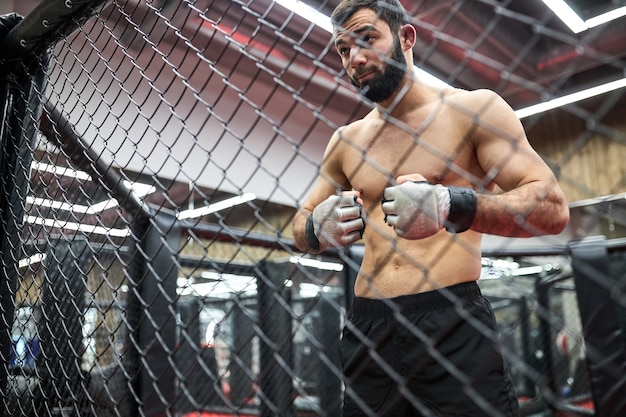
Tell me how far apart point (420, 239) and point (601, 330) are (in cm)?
181

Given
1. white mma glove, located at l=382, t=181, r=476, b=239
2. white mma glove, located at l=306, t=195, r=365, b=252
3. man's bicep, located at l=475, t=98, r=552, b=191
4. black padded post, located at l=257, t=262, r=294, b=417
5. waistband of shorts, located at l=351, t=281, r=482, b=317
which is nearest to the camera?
→ white mma glove, located at l=382, t=181, r=476, b=239

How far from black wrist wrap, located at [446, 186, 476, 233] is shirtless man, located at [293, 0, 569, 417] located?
4 centimetres

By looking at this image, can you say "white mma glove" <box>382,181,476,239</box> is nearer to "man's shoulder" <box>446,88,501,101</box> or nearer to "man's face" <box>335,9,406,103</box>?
"man's face" <box>335,9,406,103</box>

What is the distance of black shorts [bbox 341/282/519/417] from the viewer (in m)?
1.16

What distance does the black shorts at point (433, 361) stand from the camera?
1.16 m

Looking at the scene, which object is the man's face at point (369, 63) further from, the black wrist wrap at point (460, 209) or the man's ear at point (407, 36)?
the black wrist wrap at point (460, 209)

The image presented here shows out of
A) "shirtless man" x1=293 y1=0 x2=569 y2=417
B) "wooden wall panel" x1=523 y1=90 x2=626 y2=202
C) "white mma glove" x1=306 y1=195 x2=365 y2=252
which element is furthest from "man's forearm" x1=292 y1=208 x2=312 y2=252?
"wooden wall panel" x1=523 y1=90 x2=626 y2=202

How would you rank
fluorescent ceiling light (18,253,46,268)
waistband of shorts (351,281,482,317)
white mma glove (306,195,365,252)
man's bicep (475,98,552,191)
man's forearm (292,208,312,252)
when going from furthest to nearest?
1. fluorescent ceiling light (18,253,46,268)
2. man's forearm (292,208,312,252)
3. waistband of shorts (351,281,482,317)
4. man's bicep (475,98,552,191)
5. white mma glove (306,195,365,252)

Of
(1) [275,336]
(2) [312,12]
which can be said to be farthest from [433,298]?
(1) [275,336]

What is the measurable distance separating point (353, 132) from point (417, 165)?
0.32 meters

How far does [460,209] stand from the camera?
0.88 meters

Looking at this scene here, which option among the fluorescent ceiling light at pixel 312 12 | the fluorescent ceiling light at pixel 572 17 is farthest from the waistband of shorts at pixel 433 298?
the fluorescent ceiling light at pixel 572 17

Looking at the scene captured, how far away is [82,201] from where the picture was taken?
171 centimetres

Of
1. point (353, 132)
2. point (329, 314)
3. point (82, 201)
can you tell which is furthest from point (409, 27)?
point (329, 314)
